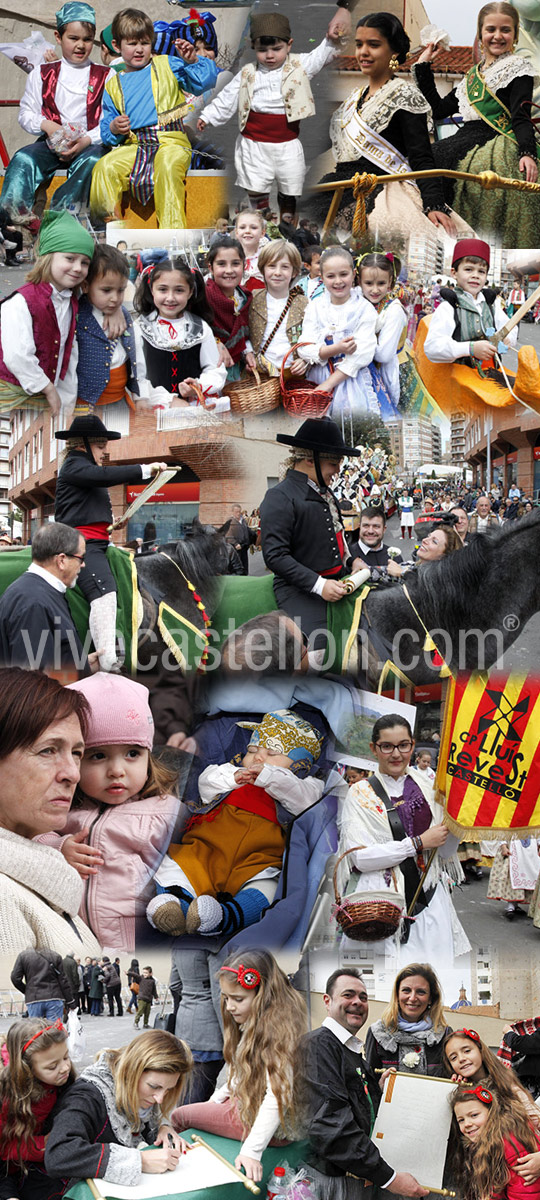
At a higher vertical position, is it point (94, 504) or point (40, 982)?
point (94, 504)

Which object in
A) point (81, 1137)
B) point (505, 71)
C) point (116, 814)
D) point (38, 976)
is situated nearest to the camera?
point (81, 1137)

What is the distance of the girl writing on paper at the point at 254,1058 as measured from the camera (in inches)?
168

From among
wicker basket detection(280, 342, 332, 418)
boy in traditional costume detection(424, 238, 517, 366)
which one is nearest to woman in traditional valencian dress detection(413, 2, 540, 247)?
boy in traditional costume detection(424, 238, 517, 366)

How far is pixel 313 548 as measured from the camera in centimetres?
480

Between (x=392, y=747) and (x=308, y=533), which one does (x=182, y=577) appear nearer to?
(x=308, y=533)

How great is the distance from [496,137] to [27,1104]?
429 cm

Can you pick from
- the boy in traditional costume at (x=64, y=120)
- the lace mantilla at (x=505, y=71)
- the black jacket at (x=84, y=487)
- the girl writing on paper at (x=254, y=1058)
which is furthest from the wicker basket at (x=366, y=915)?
the lace mantilla at (x=505, y=71)

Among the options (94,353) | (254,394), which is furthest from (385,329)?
(94,353)

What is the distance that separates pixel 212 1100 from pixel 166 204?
344 cm

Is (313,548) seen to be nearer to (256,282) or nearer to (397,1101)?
(256,282)

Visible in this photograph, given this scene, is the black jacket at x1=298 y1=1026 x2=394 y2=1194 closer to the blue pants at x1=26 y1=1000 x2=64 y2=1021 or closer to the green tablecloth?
the green tablecloth

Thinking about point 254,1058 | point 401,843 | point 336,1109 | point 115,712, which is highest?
point 115,712

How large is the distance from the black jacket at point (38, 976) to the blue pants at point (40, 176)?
3094 mm

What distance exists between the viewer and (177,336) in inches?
194
